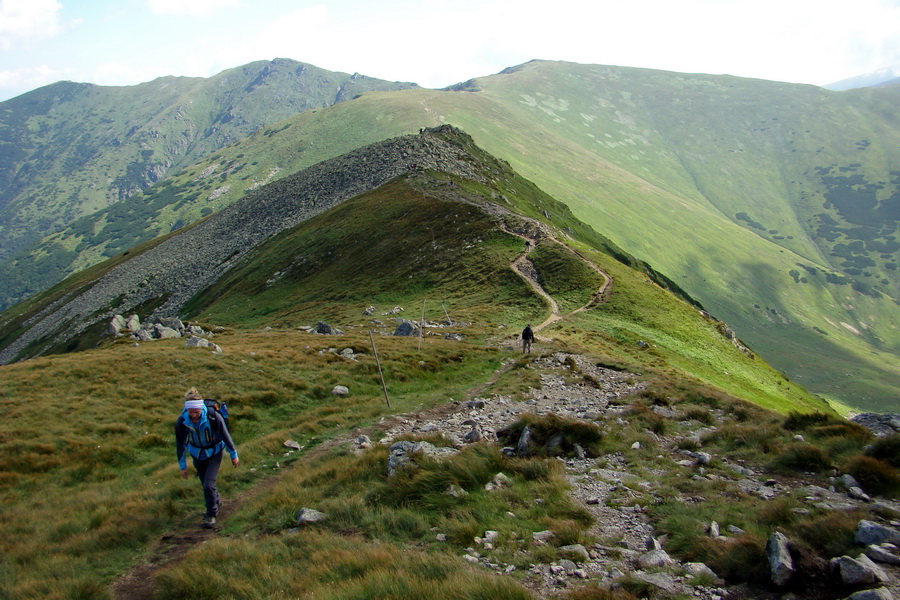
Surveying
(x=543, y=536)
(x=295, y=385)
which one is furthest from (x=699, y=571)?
(x=295, y=385)

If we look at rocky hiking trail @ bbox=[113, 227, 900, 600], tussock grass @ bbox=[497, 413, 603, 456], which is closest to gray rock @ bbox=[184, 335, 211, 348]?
rocky hiking trail @ bbox=[113, 227, 900, 600]

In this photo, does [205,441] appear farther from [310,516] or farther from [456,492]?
[456,492]

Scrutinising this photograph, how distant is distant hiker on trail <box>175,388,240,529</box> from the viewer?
38.9 feet

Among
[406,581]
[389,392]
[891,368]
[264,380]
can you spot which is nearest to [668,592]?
[406,581]

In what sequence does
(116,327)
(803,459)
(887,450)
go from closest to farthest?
(887,450) → (803,459) → (116,327)

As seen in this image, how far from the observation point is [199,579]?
8320 mm

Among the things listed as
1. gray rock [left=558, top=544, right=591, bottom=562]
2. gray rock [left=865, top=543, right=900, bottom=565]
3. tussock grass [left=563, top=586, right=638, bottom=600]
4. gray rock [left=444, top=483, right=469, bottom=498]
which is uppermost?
gray rock [left=865, top=543, right=900, bottom=565]

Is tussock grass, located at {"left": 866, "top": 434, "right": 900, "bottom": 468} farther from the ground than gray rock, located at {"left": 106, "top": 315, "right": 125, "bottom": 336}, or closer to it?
farther from the ground

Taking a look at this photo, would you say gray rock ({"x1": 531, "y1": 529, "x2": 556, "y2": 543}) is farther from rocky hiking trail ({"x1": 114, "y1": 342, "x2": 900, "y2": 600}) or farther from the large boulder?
the large boulder

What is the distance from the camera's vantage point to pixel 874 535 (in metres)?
7.07

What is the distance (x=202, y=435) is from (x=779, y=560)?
12.1 metres

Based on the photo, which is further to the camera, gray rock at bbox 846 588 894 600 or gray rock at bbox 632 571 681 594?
gray rock at bbox 632 571 681 594

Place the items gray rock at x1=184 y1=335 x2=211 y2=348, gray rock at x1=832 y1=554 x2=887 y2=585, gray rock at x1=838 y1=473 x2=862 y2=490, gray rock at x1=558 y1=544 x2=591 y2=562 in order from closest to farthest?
gray rock at x1=832 y1=554 x2=887 y2=585 < gray rock at x1=558 y1=544 x2=591 y2=562 < gray rock at x1=838 y1=473 x2=862 y2=490 < gray rock at x1=184 y1=335 x2=211 y2=348

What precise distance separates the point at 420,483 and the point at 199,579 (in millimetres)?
4680
